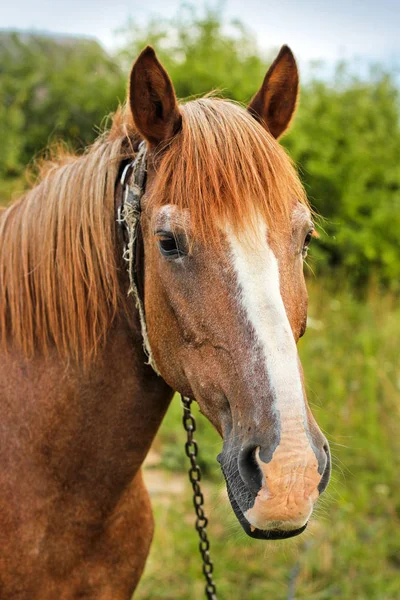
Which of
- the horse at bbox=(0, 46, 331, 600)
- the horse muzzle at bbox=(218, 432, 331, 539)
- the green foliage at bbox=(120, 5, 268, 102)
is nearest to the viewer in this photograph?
the horse muzzle at bbox=(218, 432, 331, 539)

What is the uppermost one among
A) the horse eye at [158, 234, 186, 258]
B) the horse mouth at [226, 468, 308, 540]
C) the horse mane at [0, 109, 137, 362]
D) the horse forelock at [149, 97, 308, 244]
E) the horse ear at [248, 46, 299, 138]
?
the horse ear at [248, 46, 299, 138]

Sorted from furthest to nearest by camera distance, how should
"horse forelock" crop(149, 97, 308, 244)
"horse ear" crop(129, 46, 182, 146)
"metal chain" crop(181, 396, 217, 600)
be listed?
"metal chain" crop(181, 396, 217, 600) < "horse ear" crop(129, 46, 182, 146) < "horse forelock" crop(149, 97, 308, 244)

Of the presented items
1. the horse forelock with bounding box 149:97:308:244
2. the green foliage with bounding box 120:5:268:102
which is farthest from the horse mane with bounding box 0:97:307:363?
the green foliage with bounding box 120:5:268:102

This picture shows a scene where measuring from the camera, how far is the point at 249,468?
5.04 ft

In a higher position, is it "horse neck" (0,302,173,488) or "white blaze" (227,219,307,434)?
"white blaze" (227,219,307,434)

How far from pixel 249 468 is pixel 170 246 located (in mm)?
673

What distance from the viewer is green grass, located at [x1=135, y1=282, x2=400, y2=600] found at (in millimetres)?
3912

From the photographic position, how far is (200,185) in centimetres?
176

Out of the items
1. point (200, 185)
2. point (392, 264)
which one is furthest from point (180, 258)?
point (392, 264)

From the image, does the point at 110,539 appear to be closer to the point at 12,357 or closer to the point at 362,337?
the point at 12,357

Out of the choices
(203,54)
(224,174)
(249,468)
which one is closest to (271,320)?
(249,468)

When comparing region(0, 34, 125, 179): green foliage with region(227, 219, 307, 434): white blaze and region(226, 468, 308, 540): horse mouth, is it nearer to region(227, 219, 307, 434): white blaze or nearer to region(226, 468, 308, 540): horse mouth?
region(227, 219, 307, 434): white blaze

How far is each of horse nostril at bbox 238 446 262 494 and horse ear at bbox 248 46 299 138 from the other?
1132 mm

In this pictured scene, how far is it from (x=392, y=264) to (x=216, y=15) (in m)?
4.19
